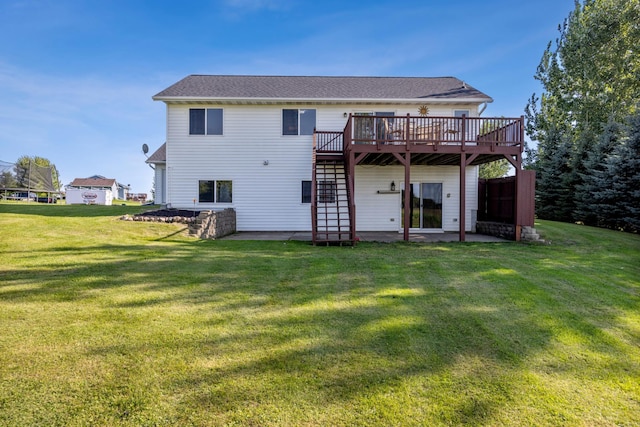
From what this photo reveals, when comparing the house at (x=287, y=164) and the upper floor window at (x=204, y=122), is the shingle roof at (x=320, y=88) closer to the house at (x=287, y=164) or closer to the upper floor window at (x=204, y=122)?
the house at (x=287, y=164)

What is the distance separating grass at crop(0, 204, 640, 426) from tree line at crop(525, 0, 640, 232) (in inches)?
402

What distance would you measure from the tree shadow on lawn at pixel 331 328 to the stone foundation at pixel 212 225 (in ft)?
11.8

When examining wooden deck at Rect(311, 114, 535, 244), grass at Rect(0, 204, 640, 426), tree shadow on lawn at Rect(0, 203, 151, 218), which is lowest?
grass at Rect(0, 204, 640, 426)

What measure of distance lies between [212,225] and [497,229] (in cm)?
967

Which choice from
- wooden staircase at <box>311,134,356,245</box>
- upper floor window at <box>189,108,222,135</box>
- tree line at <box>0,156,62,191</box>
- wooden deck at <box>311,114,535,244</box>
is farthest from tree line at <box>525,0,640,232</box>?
tree line at <box>0,156,62,191</box>

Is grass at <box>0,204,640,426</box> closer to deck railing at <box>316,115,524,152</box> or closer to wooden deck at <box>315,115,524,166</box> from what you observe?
wooden deck at <box>315,115,524,166</box>

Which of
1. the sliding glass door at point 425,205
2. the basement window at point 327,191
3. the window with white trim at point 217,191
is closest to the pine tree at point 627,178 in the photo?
the sliding glass door at point 425,205

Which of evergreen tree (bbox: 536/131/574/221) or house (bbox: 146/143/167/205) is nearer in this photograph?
evergreen tree (bbox: 536/131/574/221)

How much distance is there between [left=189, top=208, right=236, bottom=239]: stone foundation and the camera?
9.95 m

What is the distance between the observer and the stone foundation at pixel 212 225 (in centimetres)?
995

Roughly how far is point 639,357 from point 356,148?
795 centimetres

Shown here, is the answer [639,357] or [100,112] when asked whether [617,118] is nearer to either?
[639,357]

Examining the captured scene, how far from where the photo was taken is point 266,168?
12695 mm

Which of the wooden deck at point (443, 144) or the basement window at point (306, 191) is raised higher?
the wooden deck at point (443, 144)
